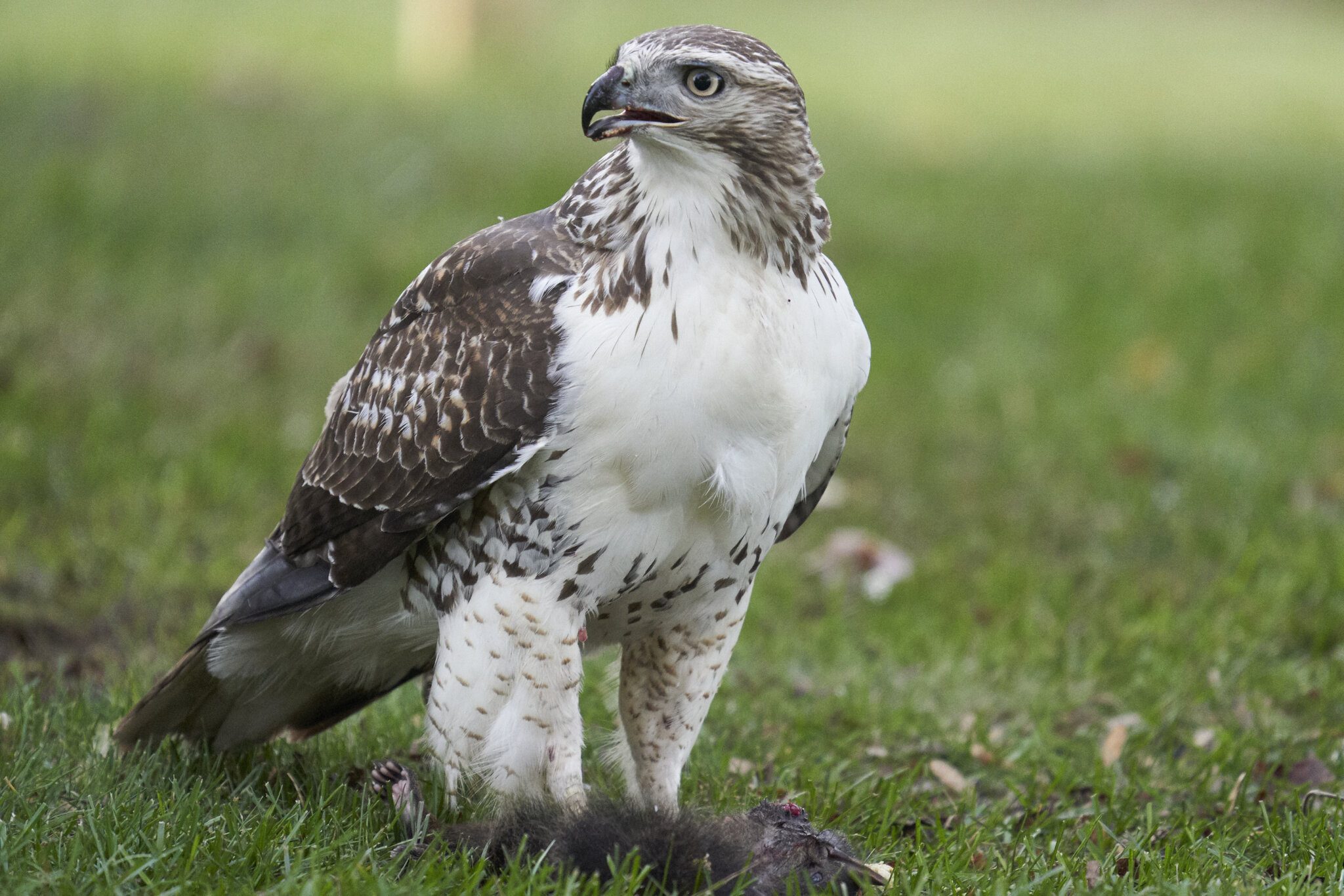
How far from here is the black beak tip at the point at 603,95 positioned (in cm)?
288

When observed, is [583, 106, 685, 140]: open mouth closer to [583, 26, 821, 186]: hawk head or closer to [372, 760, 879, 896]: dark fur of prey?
[583, 26, 821, 186]: hawk head

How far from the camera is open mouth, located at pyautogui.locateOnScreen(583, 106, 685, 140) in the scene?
9.29 ft

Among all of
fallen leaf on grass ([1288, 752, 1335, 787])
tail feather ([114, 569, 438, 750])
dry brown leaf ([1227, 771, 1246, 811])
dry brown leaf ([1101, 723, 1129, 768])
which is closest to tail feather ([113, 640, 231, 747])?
tail feather ([114, 569, 438, 750])

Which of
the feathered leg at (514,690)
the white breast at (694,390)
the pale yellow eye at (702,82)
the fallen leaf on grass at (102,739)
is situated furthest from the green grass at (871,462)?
the pale yellow eye at (702,82)

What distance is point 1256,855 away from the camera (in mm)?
3518

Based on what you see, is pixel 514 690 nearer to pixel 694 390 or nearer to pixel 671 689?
pixel 671 689

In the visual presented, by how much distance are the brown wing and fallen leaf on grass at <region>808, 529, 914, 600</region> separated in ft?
8.54

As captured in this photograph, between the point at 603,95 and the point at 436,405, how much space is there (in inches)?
29.7

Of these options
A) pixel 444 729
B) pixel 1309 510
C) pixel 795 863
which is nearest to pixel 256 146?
pixel 1309 510

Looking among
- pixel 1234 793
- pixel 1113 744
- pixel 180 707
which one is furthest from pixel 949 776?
pixel 180 707

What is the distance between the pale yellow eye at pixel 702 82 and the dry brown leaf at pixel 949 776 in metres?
2.02

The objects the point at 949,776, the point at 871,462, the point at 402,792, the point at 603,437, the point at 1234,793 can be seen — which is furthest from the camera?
the point at 871,462

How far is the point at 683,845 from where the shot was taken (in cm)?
294

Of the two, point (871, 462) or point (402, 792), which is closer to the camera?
point (402, 792)
